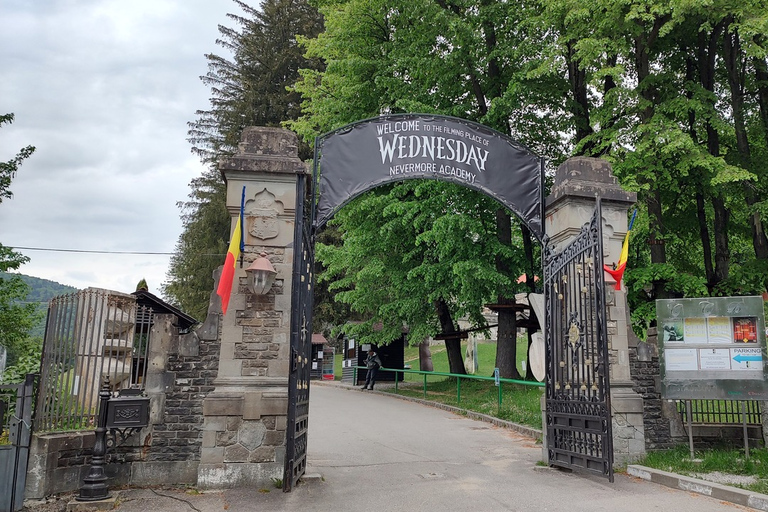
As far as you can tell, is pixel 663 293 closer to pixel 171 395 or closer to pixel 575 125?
pixel 575 125

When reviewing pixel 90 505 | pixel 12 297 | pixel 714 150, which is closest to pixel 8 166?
pixel 12 297

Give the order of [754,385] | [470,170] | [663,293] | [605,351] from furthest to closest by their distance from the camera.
→ 1. [663,293]
2. [470,170]
3. [754,385]
4. [605,351]

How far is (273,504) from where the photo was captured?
6469 mm

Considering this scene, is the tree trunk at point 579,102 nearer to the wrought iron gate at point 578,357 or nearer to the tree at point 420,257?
the tree at point 420,257

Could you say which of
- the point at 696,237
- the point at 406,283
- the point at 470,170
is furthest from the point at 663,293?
the point at 470,170

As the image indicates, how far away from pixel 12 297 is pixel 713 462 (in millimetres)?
13955

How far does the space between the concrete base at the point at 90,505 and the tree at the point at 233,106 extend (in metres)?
22.4

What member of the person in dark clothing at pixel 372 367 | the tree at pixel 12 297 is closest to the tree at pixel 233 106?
the person in dark clothing at pixel 372 367

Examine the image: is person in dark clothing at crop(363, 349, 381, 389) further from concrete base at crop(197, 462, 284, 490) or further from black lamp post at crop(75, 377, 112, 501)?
black lamp post at crop(75, 377, 112, 501)

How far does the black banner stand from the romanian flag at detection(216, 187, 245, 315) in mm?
1206

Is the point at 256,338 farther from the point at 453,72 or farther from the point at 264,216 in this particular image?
the point at 453,72

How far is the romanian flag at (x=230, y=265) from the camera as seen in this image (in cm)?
738

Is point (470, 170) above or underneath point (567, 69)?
underneath

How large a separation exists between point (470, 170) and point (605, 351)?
345 centimetres
